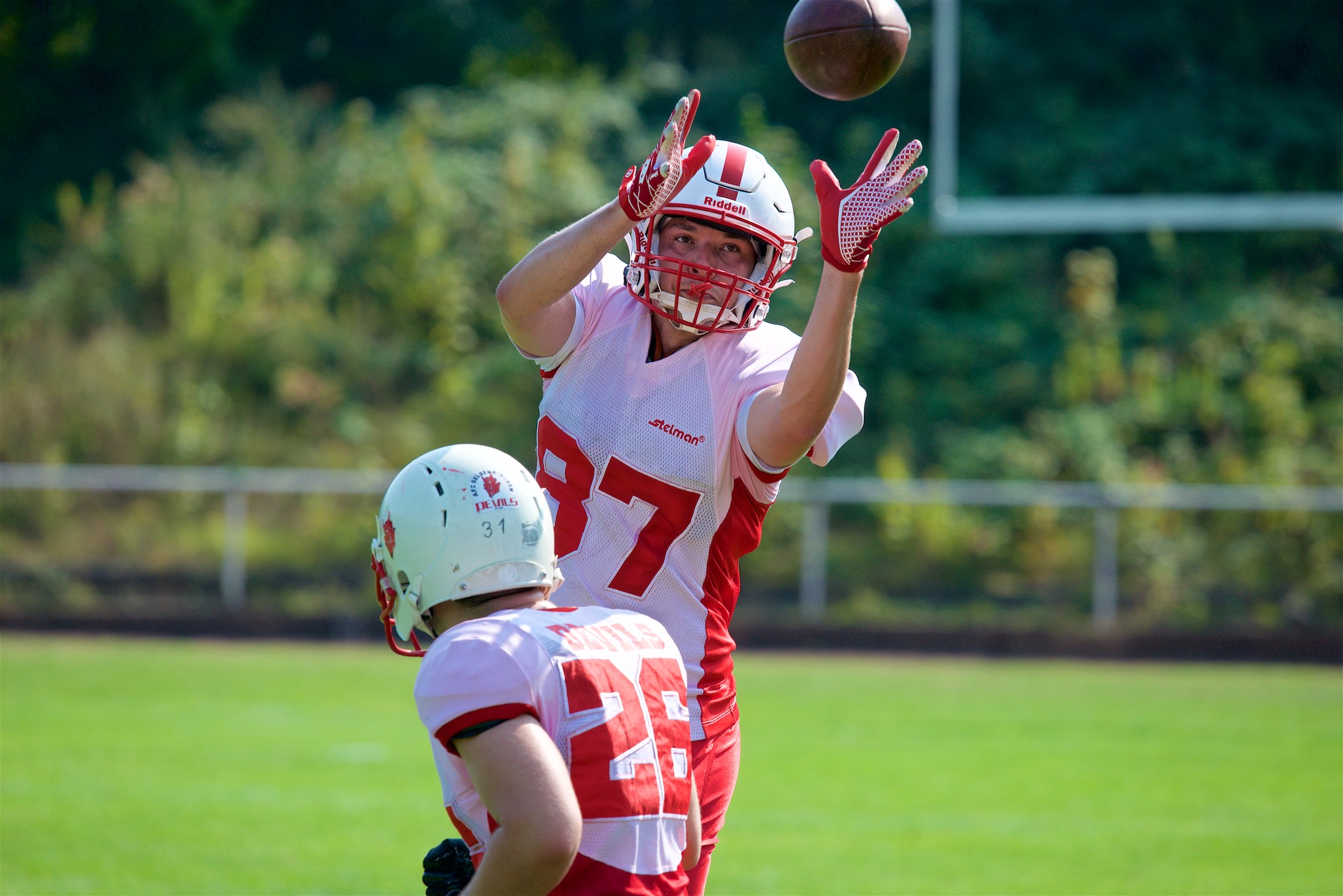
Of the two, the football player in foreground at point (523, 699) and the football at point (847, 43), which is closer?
the football player in foreground at point (523, 699)

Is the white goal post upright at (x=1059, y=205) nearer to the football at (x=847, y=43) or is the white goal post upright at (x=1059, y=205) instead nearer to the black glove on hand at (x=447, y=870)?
the football at (x=847, y=43)

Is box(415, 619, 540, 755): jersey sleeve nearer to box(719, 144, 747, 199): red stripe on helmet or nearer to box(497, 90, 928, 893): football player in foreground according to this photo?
box(497, 90, 928, 893): football player in foreground

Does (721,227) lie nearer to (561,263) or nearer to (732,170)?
(732,170)

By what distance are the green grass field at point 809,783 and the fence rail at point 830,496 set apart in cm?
205

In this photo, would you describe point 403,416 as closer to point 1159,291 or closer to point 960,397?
point 960,397

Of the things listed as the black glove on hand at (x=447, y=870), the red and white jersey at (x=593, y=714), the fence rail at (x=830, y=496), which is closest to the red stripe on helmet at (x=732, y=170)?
the red and white jersey at (x=593, y=714)

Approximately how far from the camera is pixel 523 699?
1987 millimetres

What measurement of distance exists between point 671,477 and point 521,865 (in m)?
1.12

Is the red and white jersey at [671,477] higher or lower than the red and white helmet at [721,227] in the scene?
lower

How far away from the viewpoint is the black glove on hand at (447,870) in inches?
88.0

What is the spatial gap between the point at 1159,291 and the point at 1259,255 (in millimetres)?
1138

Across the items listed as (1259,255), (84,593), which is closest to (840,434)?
(84,593)

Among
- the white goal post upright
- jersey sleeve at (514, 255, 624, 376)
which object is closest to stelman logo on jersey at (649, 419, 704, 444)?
jersey sleeve at (514, 255, 624, 376)

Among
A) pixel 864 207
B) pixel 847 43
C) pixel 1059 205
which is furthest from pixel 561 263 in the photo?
pixel 1059 205
